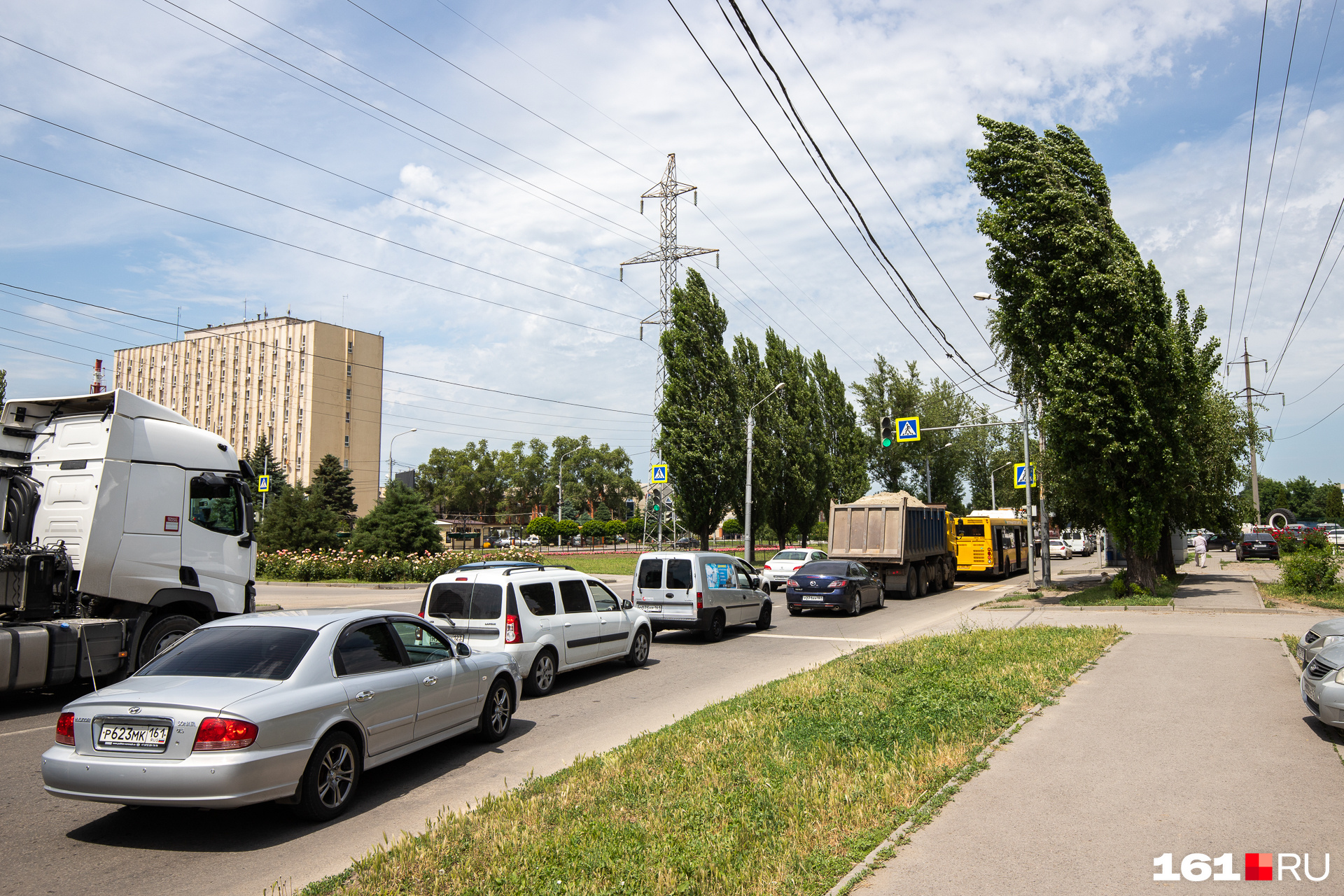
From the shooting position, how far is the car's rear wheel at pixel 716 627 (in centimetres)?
1608

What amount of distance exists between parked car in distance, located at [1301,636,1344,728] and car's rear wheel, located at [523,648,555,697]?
25.9ft

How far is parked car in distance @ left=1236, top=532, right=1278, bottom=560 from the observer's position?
4447 cm

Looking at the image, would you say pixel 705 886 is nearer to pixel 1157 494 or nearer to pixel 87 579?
pixel 87 579

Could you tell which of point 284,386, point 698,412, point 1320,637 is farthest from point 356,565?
point 284,386

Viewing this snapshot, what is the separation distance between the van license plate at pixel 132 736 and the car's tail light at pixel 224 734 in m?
0.24

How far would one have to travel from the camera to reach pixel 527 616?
10.4 m

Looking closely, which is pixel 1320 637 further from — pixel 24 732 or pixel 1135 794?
pixel 24 732

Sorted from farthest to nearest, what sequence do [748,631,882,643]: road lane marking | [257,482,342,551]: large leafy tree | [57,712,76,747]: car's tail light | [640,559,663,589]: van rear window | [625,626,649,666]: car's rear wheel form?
[257,482,342,551]: large leafy tree < [748,631,882,643]: road lane marking < [640,559,663,589]: van rear window < [625,626,649,666]: car's rear wheel < [57,712,76,747]: car's tail light

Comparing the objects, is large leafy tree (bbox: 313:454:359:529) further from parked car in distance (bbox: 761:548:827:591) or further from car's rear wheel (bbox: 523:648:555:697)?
car's rear wheel (bbox: 523:648:555:697)

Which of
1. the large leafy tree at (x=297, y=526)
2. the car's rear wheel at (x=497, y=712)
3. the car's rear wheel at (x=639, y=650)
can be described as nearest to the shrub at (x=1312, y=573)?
the car's rear wheel at (x=639, y=650)

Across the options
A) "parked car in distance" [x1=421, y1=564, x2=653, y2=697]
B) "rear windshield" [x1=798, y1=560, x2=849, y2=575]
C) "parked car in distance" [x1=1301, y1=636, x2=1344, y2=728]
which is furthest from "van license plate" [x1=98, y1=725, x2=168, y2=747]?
"rear windshield" [x1=798, y1=560, x2=849, y2=575]

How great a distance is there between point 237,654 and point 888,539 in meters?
22.7

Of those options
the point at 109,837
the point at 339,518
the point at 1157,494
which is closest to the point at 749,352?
the point at 339,518

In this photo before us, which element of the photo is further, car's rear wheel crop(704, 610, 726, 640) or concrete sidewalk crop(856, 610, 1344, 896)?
car's rear wheel crop(704, 610, 726, 640)
